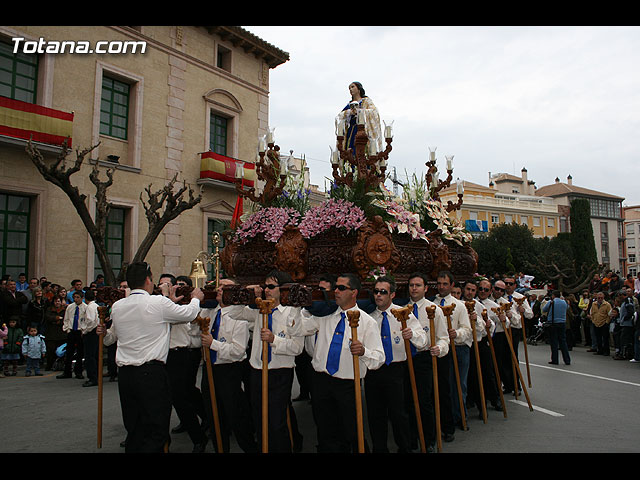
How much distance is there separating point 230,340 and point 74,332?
668 centimetres

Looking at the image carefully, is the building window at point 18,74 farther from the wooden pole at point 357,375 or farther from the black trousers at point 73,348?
the wooden pole at point 357,375

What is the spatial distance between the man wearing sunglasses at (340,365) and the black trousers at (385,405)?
1.07ft

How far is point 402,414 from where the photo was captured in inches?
188

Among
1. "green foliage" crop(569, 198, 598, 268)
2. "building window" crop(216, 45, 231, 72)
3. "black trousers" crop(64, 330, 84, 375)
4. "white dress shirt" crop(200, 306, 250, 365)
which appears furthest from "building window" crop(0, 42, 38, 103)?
→ "green foliage" crop(569, 198, 598, 268)

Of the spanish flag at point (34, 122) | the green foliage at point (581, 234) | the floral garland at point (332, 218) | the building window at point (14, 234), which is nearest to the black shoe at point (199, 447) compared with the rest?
the floral garland at point (332, 218)

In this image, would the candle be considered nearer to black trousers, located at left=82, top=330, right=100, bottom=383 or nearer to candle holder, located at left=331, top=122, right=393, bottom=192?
candle holder, located at left=331, top=122, right=393, bottom=192

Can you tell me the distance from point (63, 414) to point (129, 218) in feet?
32.8

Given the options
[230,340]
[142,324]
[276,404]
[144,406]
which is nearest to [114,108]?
[230,340]

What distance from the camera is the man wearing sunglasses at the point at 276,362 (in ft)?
14.7

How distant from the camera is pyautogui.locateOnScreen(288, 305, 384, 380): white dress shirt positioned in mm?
4324

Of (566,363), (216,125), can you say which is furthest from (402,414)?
(216,125)

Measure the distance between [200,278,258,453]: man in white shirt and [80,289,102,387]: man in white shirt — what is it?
5094 mm
